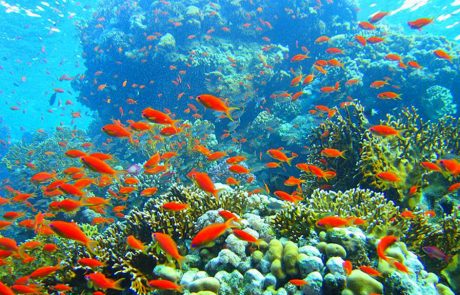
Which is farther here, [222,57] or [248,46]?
[248,46]

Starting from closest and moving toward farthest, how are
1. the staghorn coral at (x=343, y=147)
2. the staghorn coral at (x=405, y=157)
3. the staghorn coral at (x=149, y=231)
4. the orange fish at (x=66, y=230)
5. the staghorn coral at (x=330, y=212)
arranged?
the orange fish at (x=66, y=230) → the staghorn coral at (x=330, y=212) → the staghorn coral at (x=149, y=231) → the staghorn coral at (x=405, y=157) → the staghorn coral at (x=343, y=147)

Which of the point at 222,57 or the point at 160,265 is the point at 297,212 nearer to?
the point at 160,265

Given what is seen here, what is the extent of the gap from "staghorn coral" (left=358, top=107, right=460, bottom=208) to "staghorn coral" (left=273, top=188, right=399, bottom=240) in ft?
2.95

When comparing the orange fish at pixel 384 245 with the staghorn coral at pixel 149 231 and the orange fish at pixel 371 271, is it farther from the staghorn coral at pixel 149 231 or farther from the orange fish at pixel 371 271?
the staghorn coral at pixel 149 231

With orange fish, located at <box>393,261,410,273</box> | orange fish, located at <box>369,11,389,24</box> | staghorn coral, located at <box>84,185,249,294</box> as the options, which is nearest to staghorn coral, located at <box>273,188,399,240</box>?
orange fish, located at <box>393,261,410,273</box>

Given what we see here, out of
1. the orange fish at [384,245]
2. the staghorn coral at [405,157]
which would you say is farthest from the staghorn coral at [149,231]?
the staghorn coral at [405,157]

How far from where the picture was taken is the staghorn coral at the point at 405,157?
5.66m

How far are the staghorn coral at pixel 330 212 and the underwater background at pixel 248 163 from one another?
0.03m

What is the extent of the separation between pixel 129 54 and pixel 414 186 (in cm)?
1498

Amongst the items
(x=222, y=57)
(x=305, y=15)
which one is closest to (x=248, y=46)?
(x=222, y=57)

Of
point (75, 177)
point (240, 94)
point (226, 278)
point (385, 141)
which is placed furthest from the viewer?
point (240, 94)

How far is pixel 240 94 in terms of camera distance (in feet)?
44.2

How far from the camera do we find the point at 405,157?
19.9ft

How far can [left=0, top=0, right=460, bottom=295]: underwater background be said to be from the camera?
3660mm
